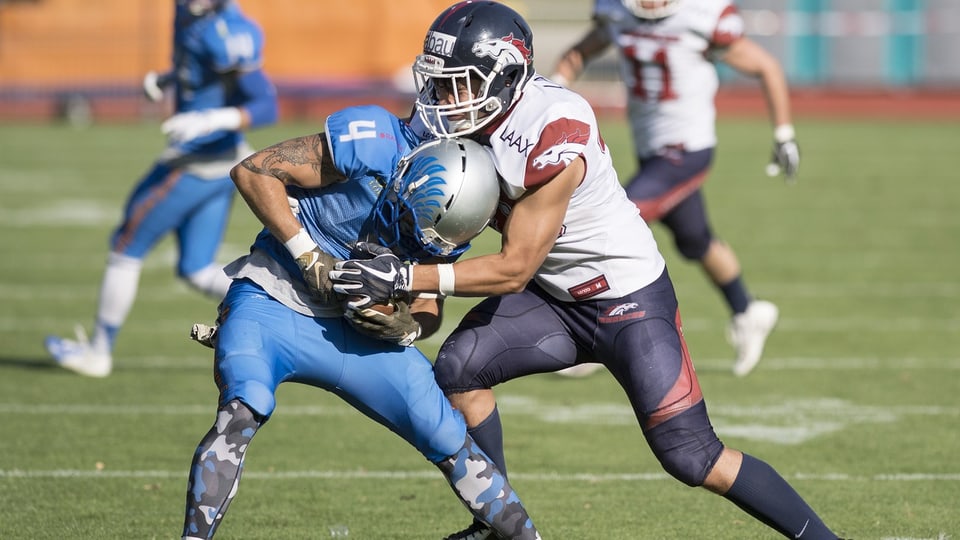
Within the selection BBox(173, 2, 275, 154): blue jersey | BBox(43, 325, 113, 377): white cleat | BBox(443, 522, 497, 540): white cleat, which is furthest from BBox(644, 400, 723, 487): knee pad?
BBox(43, 325, 113, 377): white cleat

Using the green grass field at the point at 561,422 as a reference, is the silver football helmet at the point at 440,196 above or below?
above

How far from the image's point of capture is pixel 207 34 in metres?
6.80

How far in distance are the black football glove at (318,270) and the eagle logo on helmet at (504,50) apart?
669 millimetres

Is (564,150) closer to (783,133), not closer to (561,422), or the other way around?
(561,422)

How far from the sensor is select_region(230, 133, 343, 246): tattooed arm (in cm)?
362

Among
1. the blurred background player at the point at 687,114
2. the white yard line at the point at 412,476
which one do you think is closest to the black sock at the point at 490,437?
the white yard line at the point at 412,476

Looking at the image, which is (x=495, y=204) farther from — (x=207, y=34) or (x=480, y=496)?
(x=207, y=34)

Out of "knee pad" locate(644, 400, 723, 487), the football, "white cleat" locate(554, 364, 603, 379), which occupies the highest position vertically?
the football

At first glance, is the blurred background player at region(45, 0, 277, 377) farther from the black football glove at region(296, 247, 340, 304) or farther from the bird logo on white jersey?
the bird logo on white jersey

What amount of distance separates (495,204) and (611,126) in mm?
17477

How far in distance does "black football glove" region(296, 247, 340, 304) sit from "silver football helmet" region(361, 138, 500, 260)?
18 centimetres

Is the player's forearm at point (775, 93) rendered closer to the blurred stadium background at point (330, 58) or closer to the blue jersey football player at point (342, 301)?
the blue jersey football player at point (342, 301)

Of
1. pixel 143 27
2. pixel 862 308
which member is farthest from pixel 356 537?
pixel 143 27

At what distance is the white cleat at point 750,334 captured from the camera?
6812mm
